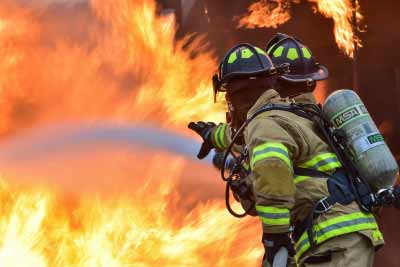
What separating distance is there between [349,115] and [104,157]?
10.4 feet

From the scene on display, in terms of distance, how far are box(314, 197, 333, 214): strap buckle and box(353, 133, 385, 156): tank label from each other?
1.23 ft

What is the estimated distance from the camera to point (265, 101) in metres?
3.53

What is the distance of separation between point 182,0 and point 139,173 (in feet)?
7.87

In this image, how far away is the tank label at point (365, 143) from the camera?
3.53 meters

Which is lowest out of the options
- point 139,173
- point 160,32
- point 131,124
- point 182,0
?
point 139,173

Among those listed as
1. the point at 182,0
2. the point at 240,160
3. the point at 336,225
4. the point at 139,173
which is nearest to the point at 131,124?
the point at 139,173

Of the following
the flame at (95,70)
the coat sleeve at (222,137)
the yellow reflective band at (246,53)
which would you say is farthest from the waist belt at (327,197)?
the flame at (95,70)

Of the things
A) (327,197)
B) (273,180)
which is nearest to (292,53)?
(327,197)

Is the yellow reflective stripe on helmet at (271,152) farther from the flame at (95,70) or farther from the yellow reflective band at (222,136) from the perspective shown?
the flame at (95,70)

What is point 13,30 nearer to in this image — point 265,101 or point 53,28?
point 53,28

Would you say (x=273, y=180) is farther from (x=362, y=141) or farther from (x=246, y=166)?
(x=362, y=141)

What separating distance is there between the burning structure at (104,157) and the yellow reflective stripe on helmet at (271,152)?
116 inches

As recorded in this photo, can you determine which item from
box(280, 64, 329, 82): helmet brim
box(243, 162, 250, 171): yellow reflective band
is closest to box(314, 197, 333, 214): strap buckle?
box(243, 162, 250, 171): yellow reflective band

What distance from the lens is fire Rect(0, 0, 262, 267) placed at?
19.4 ft
